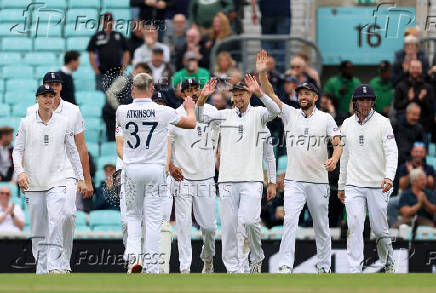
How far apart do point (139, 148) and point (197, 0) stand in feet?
26.4

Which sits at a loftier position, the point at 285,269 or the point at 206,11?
the point at 206,11

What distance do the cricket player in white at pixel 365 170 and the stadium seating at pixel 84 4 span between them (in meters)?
7.70

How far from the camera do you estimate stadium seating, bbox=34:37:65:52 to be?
21562 millimetres

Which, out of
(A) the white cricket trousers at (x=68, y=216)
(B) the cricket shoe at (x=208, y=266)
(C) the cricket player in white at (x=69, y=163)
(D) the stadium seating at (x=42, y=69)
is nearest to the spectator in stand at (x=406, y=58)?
(D) the stadium seating at (x=42, y=69)

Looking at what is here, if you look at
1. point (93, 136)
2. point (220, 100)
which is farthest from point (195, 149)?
point (93, 136)

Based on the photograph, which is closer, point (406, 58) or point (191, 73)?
point (191, 73)

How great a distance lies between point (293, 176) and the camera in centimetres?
1493

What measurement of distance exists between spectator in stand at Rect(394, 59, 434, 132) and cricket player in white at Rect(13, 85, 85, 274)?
646cm

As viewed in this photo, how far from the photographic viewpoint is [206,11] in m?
20.8

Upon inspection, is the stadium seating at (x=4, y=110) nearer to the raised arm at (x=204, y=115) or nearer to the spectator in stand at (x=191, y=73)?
the spectator in stand at (x=191, y=73)

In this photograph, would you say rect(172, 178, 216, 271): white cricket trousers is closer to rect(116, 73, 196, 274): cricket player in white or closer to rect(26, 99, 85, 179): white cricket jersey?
rect(26, 99, 85, 179): white cricket jersey

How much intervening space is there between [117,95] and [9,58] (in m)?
4.30
